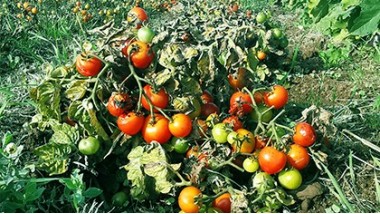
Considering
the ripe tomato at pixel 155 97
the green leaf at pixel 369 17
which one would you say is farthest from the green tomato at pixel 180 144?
the green leaf at pixel 369 17

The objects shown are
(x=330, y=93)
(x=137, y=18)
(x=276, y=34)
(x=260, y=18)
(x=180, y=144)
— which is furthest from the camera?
(x=260, y=18)

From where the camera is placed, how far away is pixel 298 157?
7.89 feet

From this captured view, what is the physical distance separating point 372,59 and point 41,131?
8.82ft

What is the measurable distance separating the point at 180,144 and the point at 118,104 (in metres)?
0.34

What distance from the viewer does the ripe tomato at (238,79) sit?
8.83 ft

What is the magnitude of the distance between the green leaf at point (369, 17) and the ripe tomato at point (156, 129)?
1.34 m

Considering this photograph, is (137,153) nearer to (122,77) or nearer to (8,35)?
(122,77)

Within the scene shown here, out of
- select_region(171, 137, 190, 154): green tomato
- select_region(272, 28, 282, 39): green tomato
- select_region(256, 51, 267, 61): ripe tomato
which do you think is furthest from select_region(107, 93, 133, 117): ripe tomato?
select_region(272, 28, 282, 39): green tomato

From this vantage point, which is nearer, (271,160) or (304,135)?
(271,160)

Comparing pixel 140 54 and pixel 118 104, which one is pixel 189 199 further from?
pixel 140 54

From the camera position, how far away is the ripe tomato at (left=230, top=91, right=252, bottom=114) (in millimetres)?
2553

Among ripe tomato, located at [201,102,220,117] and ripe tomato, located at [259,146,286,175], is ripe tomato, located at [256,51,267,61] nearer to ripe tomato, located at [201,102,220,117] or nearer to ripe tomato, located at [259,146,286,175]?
ripe tomato, located at [201,102,220,117]

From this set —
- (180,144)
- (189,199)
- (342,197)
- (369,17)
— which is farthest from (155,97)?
(369,17)

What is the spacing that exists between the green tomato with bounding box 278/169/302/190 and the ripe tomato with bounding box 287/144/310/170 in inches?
1.2
